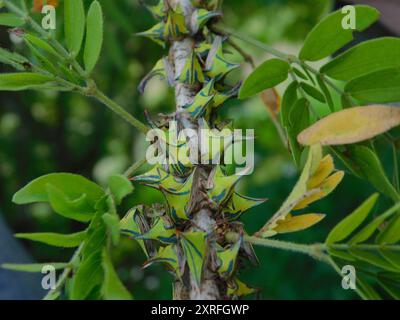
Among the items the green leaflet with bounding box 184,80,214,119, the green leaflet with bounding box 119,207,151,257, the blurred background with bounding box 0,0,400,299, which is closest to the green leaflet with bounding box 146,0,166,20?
the green leaflet with bounding box 184,80,214,119

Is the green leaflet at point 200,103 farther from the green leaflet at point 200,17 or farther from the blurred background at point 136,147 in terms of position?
the blurred background at point 136,147

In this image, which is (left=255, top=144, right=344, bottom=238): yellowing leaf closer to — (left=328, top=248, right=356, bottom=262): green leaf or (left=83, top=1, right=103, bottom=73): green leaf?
(left=328, top=248, right=356, bottom=262): green leaf

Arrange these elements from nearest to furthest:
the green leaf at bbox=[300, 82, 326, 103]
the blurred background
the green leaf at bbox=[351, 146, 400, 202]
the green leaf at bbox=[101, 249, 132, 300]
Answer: the green leaf at bbox=[101, 249, 132, 300] < the green leaf at bbox=[351, 146, 400, 202] < the green leaf at bbox=[300, 82, 326, 103] < the blurred background

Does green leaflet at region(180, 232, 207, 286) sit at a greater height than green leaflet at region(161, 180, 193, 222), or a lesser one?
lesser

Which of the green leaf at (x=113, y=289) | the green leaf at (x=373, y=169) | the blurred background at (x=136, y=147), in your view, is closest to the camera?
the green leaf at (x=113, y=289)

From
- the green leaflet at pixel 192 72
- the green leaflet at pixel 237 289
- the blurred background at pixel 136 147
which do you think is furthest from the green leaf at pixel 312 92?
the blurred background at pixel 136 147
